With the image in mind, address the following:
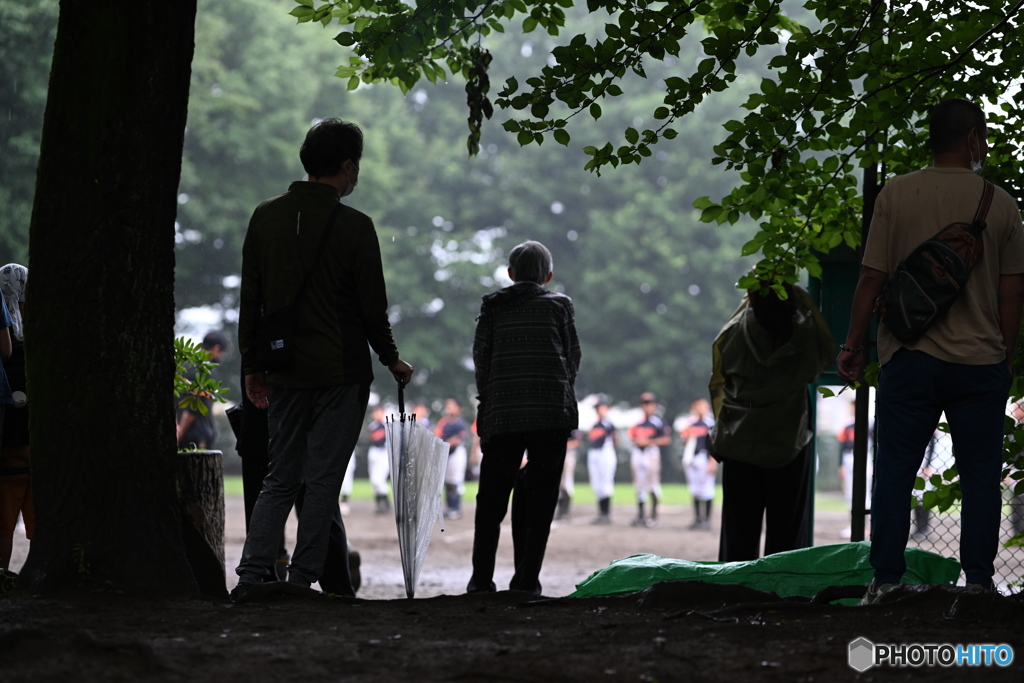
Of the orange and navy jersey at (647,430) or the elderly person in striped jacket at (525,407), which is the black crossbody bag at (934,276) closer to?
the elderly person in striped jacket at (525,407)

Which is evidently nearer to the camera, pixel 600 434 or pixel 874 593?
pixel 874 593

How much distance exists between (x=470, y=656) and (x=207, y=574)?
1.64 m

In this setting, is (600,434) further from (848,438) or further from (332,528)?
(332,528)

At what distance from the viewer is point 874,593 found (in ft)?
15.5

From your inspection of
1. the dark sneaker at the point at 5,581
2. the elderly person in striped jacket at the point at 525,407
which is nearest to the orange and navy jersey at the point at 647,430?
the elderly person in striped jacket at the point at 525,407

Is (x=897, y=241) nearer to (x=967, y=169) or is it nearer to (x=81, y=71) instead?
(x=967, y=169)

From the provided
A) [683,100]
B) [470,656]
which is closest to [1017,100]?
[683,100]

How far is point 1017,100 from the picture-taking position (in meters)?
6.70

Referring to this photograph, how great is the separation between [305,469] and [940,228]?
8.36 ft

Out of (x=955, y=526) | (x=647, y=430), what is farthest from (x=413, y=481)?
(x=647, y=430)

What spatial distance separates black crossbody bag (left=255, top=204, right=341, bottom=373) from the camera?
16.3 feet

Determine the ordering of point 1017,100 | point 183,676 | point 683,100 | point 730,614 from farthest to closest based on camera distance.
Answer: point 1017,100
point 683,100
point 730,614
point 183,676

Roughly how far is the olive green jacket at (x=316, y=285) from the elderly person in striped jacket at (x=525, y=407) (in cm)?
115

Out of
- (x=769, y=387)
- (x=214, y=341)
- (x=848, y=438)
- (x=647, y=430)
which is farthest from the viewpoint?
(x=647, y=430)
